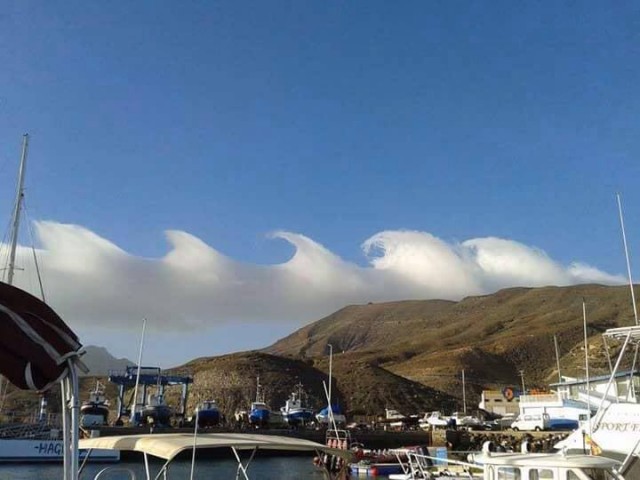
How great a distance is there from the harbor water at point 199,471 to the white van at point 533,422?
2902 cm

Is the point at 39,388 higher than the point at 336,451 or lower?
higher

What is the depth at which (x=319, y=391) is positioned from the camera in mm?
132125

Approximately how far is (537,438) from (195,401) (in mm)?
69968

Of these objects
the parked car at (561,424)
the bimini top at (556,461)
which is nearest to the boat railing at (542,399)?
the parked car at (561,424)

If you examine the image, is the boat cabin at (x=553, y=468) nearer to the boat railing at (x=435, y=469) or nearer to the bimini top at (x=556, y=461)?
the bimini top at (x=556, y=461)

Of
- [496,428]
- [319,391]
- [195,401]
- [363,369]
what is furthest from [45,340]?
[363,369]

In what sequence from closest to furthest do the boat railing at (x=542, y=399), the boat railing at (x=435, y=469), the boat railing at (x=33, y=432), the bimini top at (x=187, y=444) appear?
1. the bimini top at (x=187, y=444)
2. the boat railing at (x=435, y=469)
3. the boat railing at (x=33, y=432)
4. the boat railing at (x=542, y=399)

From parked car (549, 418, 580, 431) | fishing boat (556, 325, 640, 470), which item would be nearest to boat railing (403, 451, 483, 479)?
fishing boat (556, 325, 640, 470)

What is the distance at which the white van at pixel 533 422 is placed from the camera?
248 feet

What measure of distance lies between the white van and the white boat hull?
48.5m

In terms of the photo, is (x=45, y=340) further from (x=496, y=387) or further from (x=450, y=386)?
(x=496, y=387)

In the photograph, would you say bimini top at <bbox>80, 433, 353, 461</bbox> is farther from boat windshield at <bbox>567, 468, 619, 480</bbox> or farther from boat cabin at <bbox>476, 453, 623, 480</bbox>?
boat windshield at <bbox>567, 468, 619, 480</bbox>

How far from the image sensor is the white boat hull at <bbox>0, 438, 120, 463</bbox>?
195 feet

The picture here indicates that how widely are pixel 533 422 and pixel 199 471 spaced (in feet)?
141
